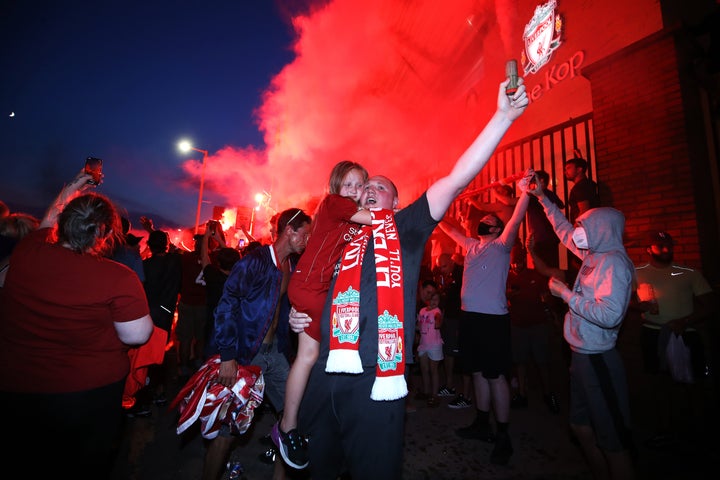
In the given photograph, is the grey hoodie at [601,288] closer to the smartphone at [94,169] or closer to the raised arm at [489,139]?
the raised arm at [489,139]

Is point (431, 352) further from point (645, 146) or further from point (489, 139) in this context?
point (489, 139)

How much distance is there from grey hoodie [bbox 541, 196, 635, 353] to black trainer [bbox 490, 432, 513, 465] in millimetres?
1465

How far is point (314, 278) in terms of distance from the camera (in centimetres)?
198

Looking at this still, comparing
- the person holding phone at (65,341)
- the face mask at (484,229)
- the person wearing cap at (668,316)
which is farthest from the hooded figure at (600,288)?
the person holding phone at (65,341)

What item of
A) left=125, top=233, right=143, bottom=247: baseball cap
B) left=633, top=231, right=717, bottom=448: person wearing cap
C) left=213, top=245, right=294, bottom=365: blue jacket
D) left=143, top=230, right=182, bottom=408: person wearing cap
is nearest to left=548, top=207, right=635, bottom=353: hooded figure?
left=633, top=231, right=717, bottom=448: person wearing cap

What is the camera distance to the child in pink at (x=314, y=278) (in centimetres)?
196

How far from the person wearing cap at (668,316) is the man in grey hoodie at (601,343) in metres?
2.00

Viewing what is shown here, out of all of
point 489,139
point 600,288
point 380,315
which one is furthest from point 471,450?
point 489,139

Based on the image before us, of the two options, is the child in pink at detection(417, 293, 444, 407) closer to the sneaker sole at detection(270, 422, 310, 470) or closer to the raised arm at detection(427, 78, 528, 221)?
the sneaker sole at detection(270, 422, 310, 470)

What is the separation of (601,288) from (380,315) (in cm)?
208

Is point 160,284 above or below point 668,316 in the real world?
above

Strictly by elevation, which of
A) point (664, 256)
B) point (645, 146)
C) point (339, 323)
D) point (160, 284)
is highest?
point (645, 146)

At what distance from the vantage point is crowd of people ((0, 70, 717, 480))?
163 centimetres

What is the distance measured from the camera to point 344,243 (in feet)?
6.51
